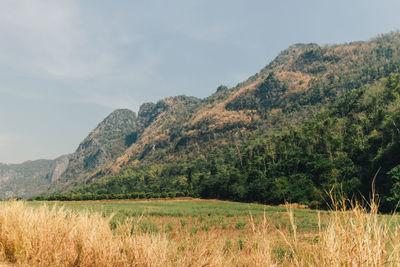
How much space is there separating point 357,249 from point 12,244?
598 centimetres

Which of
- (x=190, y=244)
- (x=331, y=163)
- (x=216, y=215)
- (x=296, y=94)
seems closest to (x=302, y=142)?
(x=331, y=163)

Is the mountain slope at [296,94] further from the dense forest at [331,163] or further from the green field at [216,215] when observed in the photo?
the green field at [216,215]

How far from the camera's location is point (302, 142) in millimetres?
71000

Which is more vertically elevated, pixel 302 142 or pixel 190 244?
pixel 302 142

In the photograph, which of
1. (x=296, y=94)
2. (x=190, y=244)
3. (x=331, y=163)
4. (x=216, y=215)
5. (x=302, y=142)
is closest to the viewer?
(x=190, y=244)

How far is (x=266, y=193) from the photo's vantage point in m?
50.2

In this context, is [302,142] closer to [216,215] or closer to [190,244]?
[216,215]

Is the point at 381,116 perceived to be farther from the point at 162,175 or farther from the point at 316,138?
the point at 162,175

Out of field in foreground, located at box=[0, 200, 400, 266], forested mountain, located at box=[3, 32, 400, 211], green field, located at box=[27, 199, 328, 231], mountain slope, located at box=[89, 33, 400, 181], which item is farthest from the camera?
mountain slope, located at box=[89, 33, 400, 181]

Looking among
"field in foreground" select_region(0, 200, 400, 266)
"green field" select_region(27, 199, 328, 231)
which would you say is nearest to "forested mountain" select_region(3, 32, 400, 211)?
"field in foreground" select_region(0, 200, 400, 266)

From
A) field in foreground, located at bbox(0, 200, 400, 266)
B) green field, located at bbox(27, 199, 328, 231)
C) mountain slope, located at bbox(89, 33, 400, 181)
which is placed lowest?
green field, located at bbox(27, 199, 328, 231)

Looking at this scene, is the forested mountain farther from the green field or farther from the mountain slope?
the green field

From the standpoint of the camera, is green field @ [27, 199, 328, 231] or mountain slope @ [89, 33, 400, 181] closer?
green field @ [27, 199, 328, 231]

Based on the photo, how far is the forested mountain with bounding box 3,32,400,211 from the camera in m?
40.8
